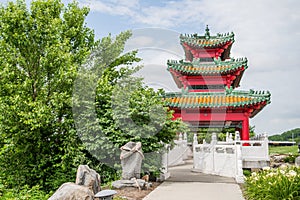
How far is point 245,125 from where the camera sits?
16.7 meters

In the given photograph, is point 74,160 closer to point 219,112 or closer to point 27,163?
point 27,163

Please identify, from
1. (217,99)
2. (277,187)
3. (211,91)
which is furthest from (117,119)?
(211,91)

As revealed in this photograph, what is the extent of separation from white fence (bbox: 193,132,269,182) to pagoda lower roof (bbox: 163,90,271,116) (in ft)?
6.69

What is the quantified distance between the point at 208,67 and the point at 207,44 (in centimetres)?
208

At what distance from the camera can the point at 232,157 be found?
44.7ft

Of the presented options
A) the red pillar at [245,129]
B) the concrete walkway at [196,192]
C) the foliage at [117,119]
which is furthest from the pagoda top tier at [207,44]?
the concrete walkway at [196,192]

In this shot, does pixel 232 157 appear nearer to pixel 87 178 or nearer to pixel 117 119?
pixel 117 119

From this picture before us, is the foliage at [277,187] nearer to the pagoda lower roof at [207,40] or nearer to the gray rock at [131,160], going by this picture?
the gray rock at [131,160]

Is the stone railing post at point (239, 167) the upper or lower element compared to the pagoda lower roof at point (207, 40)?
lower

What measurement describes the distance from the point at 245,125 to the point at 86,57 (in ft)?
29.1

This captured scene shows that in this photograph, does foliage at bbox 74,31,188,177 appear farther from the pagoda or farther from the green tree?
the pagoda

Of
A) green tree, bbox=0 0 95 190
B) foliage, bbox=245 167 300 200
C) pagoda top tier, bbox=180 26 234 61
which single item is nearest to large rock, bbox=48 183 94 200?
foliage, bbox=245 167 300 200

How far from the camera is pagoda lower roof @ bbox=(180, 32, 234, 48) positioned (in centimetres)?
2027

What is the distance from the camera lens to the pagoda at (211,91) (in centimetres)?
1673
